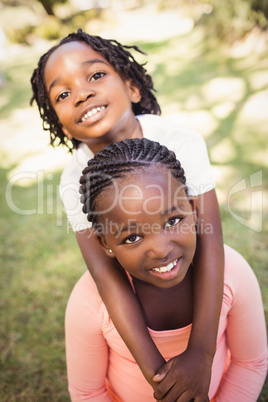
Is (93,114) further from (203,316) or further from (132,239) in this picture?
(203,316)

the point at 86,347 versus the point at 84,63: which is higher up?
the point at 84,63

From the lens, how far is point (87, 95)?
177 centimetres

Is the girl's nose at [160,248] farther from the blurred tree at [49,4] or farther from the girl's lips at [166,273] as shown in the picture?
the blurred tree at [49,4]

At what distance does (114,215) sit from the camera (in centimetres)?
136

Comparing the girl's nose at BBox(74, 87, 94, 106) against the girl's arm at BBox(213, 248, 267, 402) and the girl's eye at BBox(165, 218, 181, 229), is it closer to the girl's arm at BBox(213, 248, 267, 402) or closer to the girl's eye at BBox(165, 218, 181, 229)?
the girl's eye at BBox(165, 218, 181, 229)

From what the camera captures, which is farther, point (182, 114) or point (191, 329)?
point (182, 114)

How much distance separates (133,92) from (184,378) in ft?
5.65

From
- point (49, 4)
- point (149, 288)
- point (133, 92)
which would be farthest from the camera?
point (49, 4)

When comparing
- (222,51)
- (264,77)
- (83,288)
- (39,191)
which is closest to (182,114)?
(264,77)

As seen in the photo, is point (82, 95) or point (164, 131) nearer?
point (82, 95)

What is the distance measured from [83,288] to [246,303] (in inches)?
34.7

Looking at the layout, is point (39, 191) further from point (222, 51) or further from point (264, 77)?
point (222, 51)

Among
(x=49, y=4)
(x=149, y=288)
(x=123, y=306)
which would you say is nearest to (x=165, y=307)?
(x=149, y=288)

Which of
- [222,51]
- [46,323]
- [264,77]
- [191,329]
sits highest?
[222,51]
